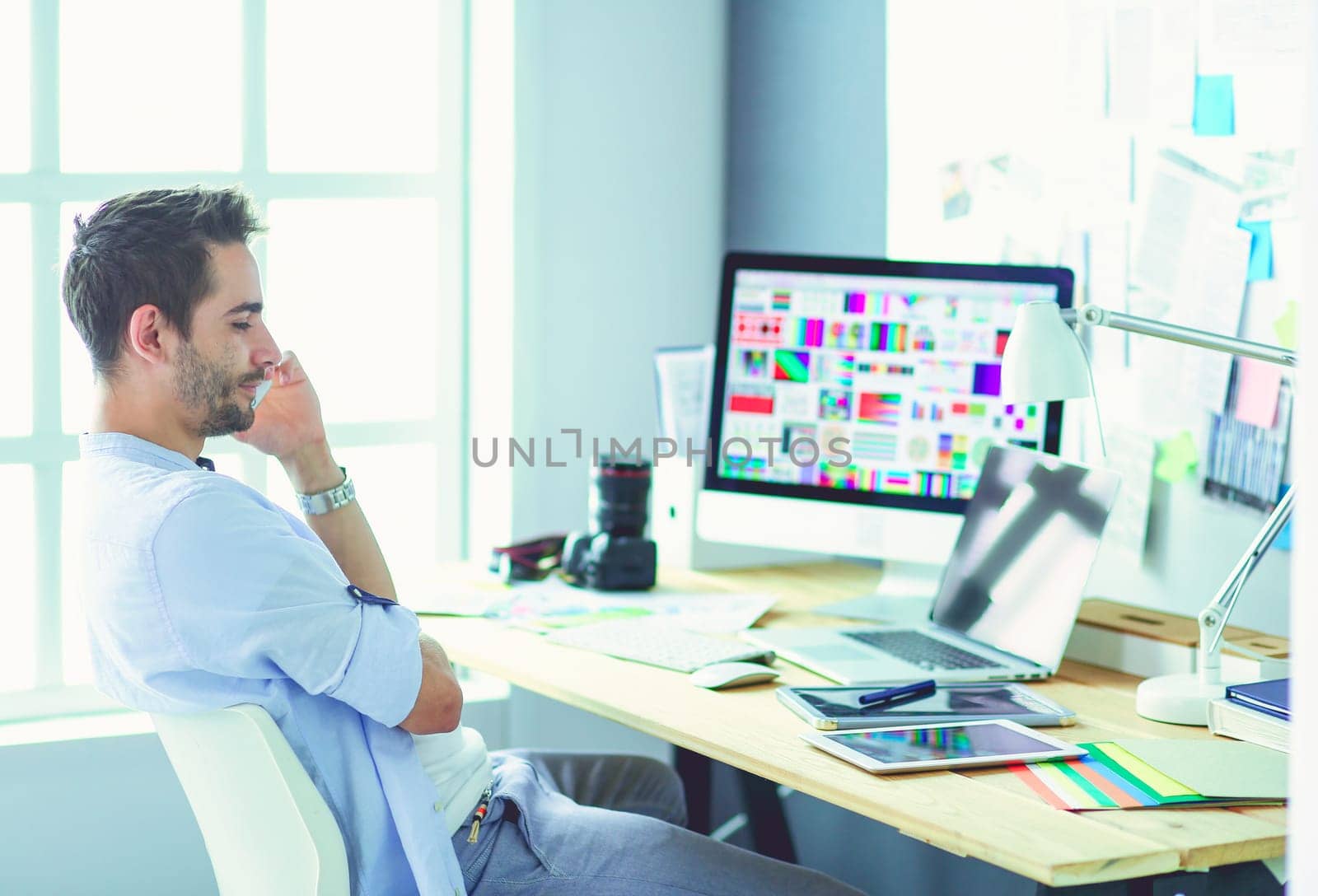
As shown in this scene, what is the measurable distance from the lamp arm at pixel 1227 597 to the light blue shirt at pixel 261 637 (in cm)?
87

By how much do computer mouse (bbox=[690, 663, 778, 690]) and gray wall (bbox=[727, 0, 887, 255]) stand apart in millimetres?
1106

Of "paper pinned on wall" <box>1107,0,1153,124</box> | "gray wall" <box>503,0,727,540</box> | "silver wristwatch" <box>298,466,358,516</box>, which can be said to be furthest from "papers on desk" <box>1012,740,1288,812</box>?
"gray wall" <box>503,0,727,540</box>

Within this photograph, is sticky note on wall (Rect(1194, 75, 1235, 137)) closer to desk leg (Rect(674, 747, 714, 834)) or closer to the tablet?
the tablet

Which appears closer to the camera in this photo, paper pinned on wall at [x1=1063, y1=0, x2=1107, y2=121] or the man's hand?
the man's hand

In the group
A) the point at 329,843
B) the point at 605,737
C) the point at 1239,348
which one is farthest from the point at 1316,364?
the point at 605,737

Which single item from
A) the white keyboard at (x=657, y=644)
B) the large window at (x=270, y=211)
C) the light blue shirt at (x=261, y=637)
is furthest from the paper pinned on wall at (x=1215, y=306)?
the large window at (x=270, y=211)

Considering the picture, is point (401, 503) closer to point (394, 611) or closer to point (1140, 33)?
point (394, 611)

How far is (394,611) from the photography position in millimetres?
1400

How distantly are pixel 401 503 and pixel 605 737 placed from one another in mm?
646

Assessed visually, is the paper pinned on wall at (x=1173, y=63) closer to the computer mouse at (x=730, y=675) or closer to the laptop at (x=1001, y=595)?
the laptop at (x=1001, y=595)

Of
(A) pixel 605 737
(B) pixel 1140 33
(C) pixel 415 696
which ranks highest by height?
(B) pixel 1140 33

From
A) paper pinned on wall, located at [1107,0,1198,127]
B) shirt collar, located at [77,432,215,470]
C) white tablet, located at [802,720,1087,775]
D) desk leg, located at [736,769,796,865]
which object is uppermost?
paper pinned on wall, located at [1107,0,1198,127]

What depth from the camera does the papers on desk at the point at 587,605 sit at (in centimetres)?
195

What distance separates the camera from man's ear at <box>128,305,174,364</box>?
4.48ft
